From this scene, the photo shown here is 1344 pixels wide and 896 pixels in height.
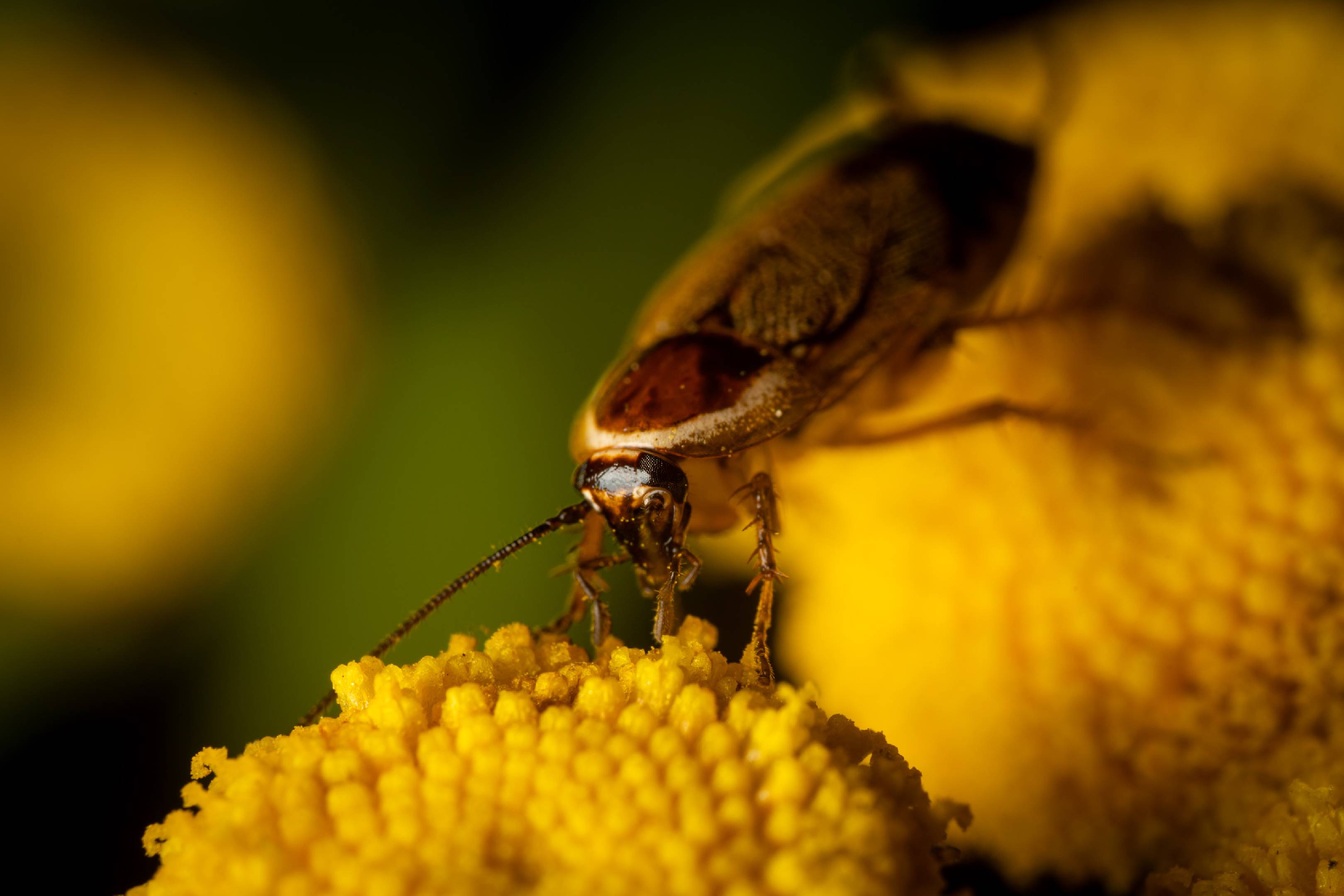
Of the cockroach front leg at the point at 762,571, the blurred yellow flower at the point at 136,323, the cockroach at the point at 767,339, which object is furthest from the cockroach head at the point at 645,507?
A: the blurred yellow flower at the point at 136,323

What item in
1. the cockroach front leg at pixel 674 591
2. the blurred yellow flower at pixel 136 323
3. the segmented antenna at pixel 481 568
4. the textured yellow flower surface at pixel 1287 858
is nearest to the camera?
the textured yellow flower surface at pixel 1287 858

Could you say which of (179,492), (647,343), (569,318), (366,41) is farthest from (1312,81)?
(179,492)

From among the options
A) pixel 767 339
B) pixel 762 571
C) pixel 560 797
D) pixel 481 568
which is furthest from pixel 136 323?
pixel 560 797

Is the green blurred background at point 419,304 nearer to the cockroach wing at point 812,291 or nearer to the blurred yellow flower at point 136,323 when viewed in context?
the blurred yellow flower at point 136,323

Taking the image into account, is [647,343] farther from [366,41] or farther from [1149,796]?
[1149,796]

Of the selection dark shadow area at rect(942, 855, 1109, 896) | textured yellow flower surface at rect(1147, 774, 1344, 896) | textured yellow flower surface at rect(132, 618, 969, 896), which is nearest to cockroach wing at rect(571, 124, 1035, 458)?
textured yellow flower surface at rect(132, 618, 969, 896)

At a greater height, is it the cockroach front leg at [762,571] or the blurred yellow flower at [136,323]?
the blurred yellow flower at [136,323]
